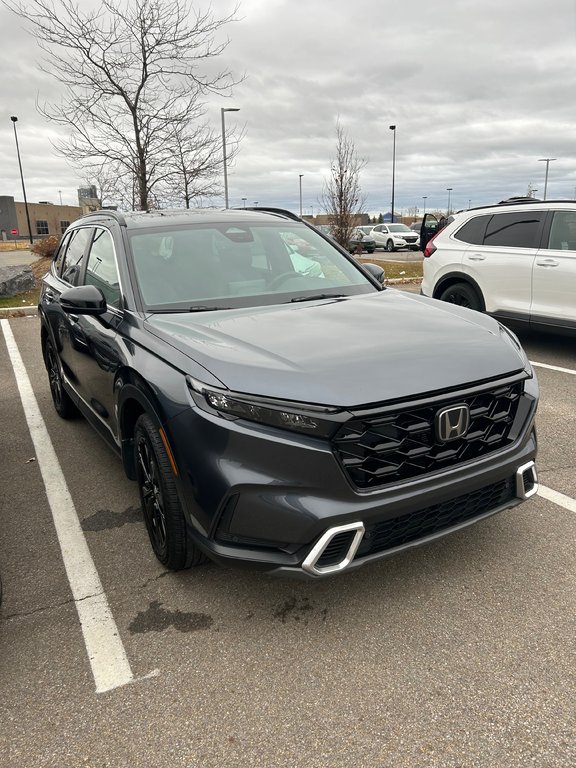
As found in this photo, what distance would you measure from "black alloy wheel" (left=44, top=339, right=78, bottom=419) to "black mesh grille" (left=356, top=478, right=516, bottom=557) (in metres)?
3.40

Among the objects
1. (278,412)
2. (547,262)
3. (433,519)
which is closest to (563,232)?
(547,262)

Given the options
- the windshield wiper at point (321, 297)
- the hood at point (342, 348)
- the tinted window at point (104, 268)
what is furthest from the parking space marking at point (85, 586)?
the windshield wiper at point (321, 297)

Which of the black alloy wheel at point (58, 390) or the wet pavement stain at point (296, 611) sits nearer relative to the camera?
the wet pavement stain at point (296, 611)

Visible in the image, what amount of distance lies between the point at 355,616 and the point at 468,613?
48cm

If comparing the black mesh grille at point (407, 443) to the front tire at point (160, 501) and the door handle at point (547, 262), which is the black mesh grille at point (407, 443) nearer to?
the front tire at point (160, 501)

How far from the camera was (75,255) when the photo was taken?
463 centimetres

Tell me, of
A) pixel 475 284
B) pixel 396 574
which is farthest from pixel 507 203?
pixel 396 574

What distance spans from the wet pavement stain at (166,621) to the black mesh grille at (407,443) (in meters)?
0.95

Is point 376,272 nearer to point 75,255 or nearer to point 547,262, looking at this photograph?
point 75,255

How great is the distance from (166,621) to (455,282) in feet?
21.0

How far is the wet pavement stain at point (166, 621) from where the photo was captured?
2.51m

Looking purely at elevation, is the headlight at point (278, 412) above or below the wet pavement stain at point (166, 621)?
above

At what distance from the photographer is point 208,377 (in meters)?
2.34

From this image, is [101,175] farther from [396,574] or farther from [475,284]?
[396,574]
